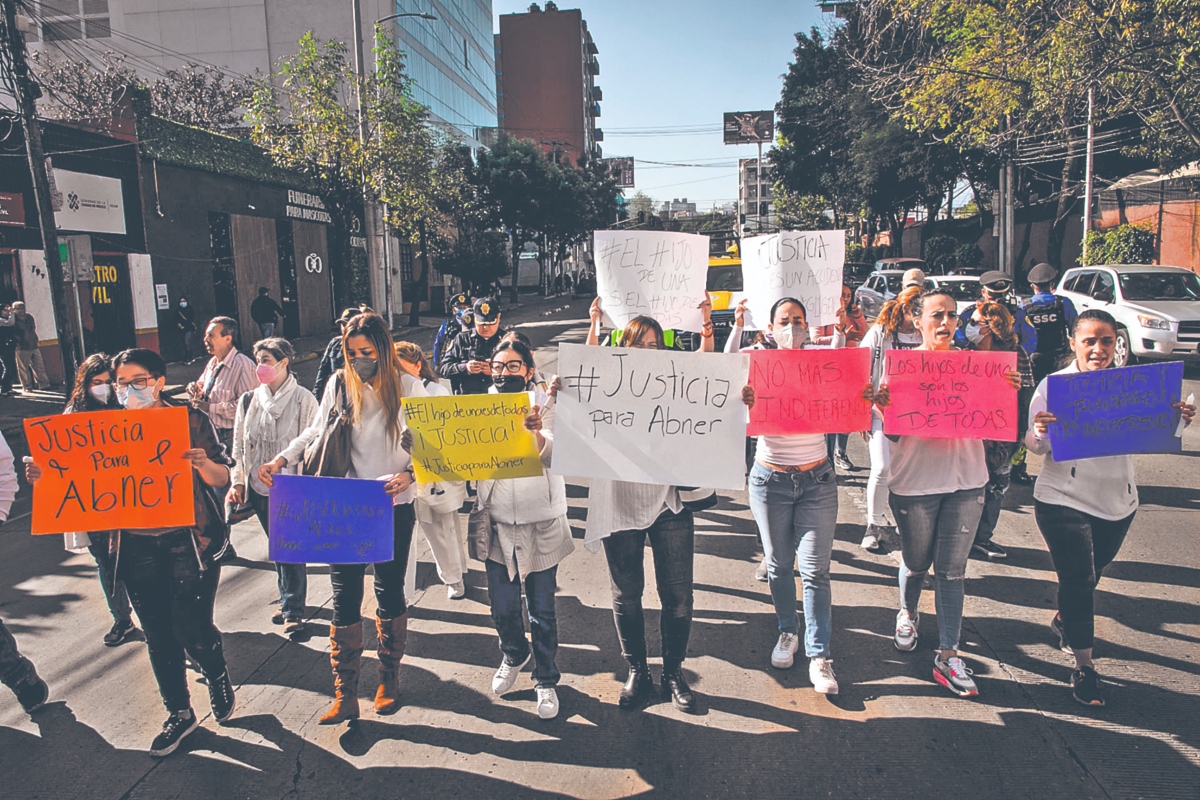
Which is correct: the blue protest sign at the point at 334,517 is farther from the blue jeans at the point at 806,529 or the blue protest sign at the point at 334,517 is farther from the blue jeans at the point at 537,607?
the blue jeans at the point at 806,529

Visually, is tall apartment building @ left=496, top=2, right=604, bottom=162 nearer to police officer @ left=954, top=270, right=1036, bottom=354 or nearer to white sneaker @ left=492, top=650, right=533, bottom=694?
police officer @ left=954, top=270, right=1036, bottom=354

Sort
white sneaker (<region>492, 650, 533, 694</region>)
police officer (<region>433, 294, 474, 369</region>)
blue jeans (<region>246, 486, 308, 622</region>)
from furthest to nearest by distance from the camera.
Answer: police officer (<region>433, 294, 474, 369</region>)
blue jeans (<region>246, 486, 308, 622</region>)
white sneaker (<region>492, 650, 533, 694</region>)

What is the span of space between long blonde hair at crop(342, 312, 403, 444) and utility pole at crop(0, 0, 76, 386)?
41.3 ft

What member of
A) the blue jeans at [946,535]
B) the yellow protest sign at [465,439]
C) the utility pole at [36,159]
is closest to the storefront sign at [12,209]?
the utility pole at [36,159]

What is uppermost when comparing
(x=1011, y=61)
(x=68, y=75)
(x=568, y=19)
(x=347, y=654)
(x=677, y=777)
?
(x=568, y=19)

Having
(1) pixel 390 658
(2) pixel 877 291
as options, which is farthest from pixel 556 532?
(2) pixel 877 291

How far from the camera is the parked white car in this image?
13000 mm

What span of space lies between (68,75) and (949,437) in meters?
38.8

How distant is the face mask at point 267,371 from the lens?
14.9ft

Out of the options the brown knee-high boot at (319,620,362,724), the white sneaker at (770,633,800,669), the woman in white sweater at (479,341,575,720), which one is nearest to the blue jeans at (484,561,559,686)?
the woman in white sweater at (479,341,575,720)

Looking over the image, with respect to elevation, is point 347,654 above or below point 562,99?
below

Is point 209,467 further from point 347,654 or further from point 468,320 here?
point 468,320

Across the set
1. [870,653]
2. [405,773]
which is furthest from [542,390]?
[870,653]

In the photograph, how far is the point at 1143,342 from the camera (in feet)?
A: 43.9
